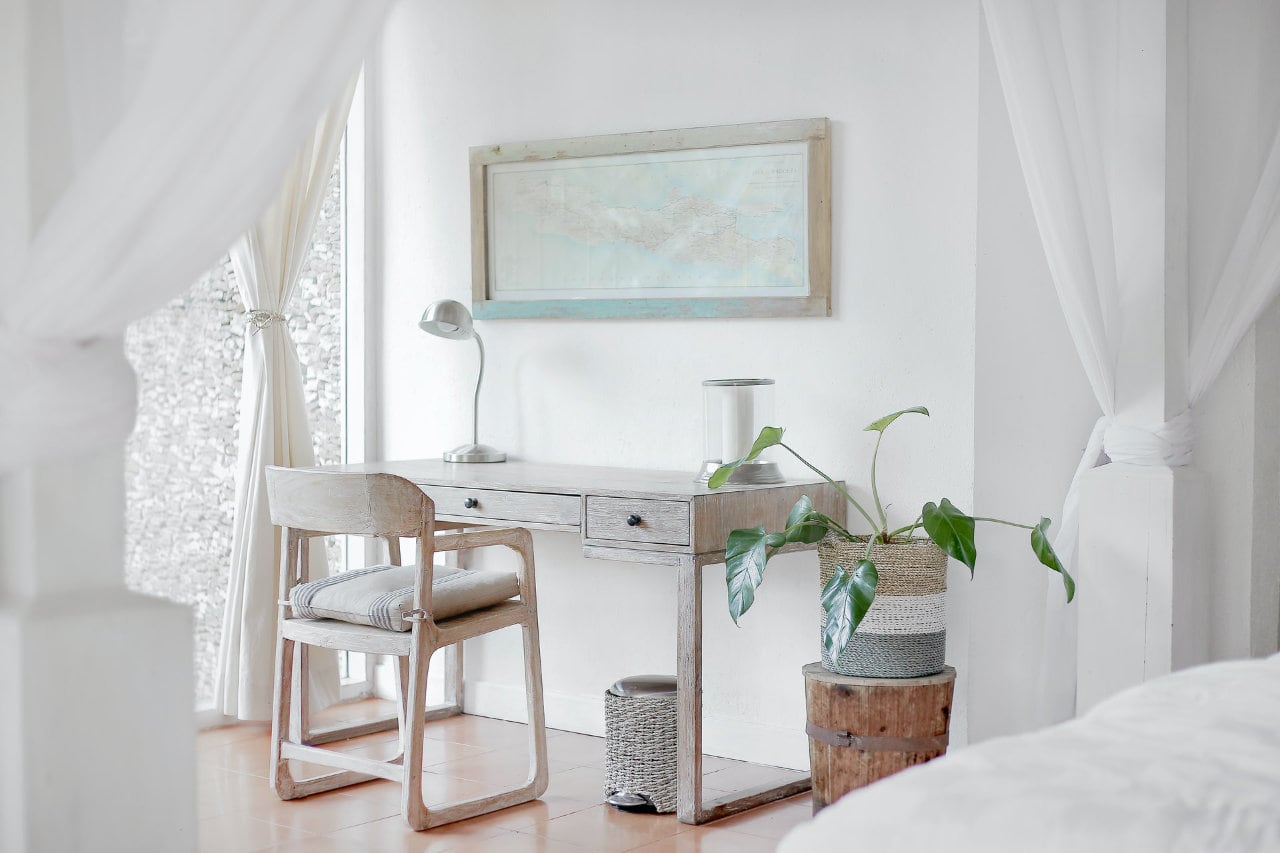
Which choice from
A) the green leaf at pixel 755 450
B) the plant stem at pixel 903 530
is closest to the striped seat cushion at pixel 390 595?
the green leaf at pixel 755 450

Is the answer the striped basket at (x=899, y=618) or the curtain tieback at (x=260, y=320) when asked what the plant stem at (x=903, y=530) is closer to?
the striped basket at (x=899, y=618)

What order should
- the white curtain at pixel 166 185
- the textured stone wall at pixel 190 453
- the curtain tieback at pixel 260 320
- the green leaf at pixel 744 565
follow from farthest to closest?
the curtain tieback at pixel 260 320, the textured stone wall at pixel 190 453, the green leaf at pixel 744 565, the white curtain at pixel 166 185

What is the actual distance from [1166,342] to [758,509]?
995mm

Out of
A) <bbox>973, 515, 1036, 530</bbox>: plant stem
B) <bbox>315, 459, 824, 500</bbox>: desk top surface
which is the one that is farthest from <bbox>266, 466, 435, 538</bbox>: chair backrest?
<bbox>973, 515, 1036, 530</bbox>: plant stem

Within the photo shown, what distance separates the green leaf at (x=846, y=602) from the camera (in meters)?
3.08

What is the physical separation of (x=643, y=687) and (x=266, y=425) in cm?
139

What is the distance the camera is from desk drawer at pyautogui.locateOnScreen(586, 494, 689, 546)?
11.0 feet

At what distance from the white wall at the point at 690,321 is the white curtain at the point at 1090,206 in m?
0.52

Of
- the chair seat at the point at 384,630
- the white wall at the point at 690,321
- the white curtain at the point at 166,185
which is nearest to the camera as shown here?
the white curtain at the point at 166,185

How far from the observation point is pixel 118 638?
1.67 metres

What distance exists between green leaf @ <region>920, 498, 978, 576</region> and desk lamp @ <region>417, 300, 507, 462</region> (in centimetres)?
155

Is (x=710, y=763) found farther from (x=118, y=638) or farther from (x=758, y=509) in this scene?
(x=118, y=638)

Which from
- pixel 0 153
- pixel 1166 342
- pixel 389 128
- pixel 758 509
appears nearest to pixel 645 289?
pixel 758 509

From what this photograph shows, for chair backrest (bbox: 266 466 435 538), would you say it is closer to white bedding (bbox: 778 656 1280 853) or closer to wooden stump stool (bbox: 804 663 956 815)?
wooden stump stool (bbox: 804 663 956 815)
